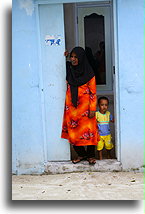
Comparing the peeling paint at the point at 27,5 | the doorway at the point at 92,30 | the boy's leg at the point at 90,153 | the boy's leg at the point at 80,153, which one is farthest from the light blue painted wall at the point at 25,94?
the doorway at the point at 92,30

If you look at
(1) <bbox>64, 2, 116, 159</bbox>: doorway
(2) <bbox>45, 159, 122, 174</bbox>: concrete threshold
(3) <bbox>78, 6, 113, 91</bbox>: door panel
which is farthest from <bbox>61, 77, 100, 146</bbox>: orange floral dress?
(3) <bbox>78, 6, 113, 91</bbox>: door panel

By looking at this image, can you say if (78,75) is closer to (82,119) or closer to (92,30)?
(82,119)

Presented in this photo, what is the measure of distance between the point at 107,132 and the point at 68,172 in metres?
0.81

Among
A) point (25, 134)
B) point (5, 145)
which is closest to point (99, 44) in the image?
point (25, 134)

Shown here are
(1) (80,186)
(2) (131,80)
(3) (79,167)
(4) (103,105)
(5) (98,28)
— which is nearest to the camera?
(1) (80,186)

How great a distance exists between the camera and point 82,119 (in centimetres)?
445

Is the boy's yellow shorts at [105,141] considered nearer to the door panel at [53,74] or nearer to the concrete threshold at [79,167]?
the concrete threshold at [79,167]

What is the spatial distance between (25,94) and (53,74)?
47cm

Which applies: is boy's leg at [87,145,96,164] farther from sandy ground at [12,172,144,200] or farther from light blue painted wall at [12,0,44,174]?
light blue painted wall at [12,0,44,174]

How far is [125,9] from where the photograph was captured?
4098mm

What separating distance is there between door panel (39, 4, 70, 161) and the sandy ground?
14.9 inches

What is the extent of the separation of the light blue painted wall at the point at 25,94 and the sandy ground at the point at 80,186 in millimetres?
275

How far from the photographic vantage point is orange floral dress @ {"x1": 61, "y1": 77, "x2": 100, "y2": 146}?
4344 millimetres

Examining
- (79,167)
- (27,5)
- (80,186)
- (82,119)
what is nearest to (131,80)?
(82,119)
